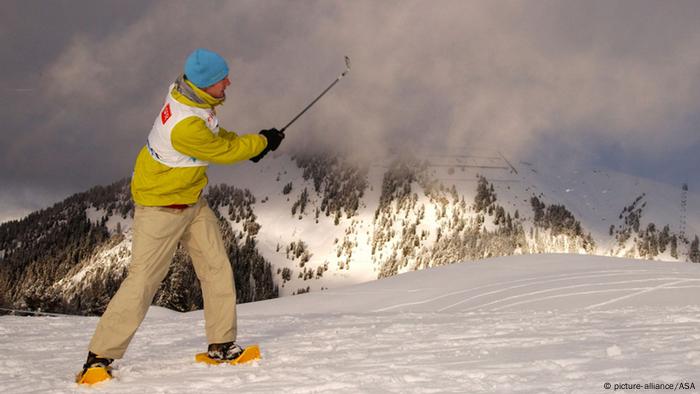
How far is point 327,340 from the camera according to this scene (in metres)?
6.47

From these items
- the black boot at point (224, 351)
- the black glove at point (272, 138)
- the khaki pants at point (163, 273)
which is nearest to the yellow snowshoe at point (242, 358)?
the black boot at point (224, 351)

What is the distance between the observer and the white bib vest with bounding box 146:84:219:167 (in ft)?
16.2

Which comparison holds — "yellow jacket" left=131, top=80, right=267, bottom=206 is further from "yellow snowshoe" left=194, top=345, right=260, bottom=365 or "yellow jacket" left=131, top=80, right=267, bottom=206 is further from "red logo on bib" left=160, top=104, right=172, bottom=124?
"yellow snowshoe" left=194, top=345, right=260, bottom=365

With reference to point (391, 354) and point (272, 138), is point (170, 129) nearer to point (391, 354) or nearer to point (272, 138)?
point (272, 138)

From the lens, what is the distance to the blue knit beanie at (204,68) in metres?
5.01

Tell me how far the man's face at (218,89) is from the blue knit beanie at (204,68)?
0.10 feet

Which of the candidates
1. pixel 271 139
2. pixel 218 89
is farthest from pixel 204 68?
pixel 271 139

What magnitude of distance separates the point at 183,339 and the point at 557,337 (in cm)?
378

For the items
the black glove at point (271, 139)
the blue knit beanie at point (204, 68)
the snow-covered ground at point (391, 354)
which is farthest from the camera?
the black glove at point (271, 139)

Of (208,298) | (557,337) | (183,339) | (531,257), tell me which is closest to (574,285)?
(531,257)

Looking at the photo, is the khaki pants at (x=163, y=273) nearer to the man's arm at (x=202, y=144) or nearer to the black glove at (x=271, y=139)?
the man's arm at (x=202, y=144)

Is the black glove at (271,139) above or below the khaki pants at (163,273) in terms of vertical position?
above

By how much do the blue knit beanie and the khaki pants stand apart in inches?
38.6

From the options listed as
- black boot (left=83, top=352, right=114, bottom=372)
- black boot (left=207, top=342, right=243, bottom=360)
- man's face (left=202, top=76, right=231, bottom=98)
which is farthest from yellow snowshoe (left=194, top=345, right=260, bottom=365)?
man's face (left=202, top=76, right=231, bottom=98)
